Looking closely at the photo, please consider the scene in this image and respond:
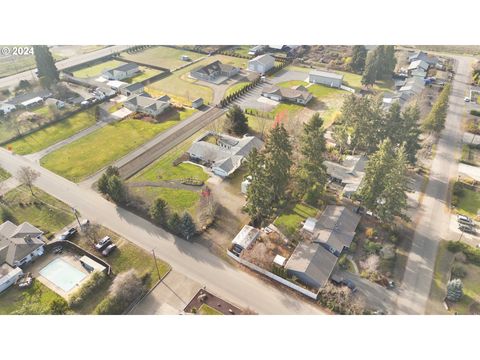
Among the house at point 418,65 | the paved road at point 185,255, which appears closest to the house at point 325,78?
the house at point 418,65

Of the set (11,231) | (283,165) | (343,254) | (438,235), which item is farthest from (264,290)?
(11,231)

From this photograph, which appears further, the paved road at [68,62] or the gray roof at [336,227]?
the paved road at [68,62]

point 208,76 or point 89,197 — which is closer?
point 89,197

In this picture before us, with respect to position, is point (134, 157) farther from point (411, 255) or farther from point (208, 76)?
point (411, 255)

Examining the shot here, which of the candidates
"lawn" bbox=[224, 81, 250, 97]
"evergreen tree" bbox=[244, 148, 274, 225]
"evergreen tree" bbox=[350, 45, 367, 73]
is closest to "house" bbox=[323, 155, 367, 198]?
"evergreen tree" bbox=[244, 148, 274, 225]

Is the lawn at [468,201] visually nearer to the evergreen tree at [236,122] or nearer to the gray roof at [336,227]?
the gray roof at [336,227]

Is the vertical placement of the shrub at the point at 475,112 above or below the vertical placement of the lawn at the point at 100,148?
above

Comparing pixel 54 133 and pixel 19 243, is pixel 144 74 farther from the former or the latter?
pixel 19 243
